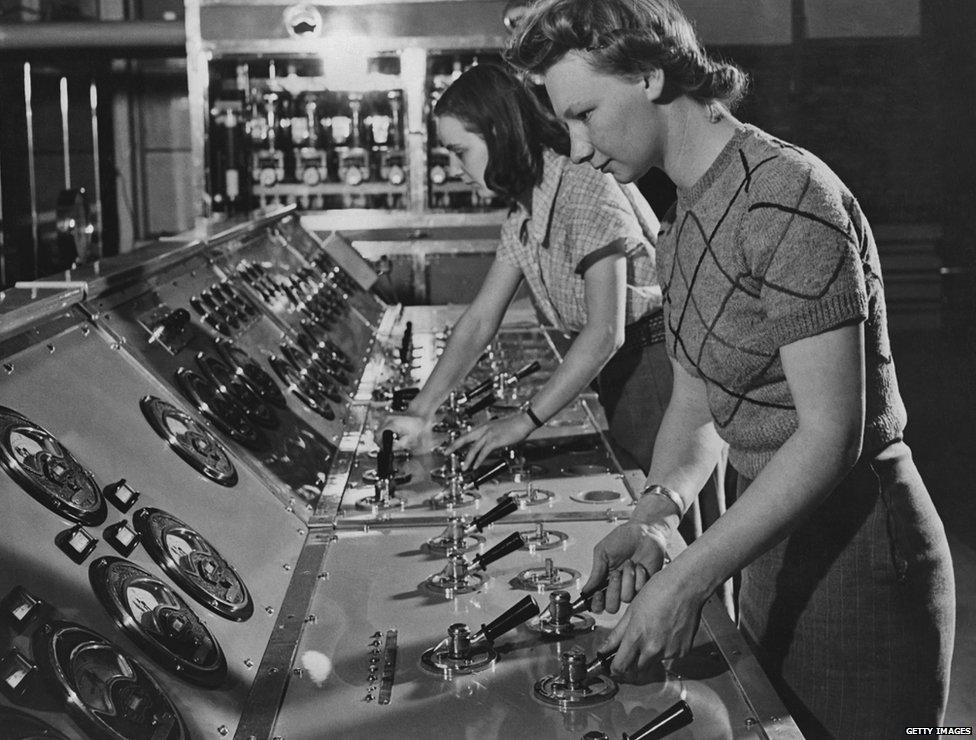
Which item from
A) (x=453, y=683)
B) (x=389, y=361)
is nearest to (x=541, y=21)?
(x=453, y=683)

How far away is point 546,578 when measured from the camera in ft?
4.49

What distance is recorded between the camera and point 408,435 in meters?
2.10

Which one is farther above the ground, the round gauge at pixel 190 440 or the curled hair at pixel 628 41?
the curled hair at pixel 628 41

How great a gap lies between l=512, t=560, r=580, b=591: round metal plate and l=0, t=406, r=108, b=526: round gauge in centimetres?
51

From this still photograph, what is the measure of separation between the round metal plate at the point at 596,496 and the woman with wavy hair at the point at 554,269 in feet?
0.83

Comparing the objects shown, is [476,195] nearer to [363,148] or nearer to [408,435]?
[363,148]

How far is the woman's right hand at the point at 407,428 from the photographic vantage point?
208 cm

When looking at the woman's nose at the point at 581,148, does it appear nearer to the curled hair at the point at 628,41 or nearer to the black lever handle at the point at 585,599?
the curled hair at the point at 628,41

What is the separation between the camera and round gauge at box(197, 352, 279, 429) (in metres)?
2.02

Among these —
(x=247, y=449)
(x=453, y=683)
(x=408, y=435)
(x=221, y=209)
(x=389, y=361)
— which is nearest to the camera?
(x=453, y=683)

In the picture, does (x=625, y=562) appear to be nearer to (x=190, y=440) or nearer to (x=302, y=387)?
(x=190, y=440)

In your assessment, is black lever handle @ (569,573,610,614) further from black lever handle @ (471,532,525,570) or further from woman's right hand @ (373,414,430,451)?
woman's right hand @ (373,414,430,451)

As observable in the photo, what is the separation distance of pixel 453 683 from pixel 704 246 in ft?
2.02

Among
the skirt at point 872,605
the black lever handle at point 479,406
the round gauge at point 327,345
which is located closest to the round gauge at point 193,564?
the skirt at point 872,605
